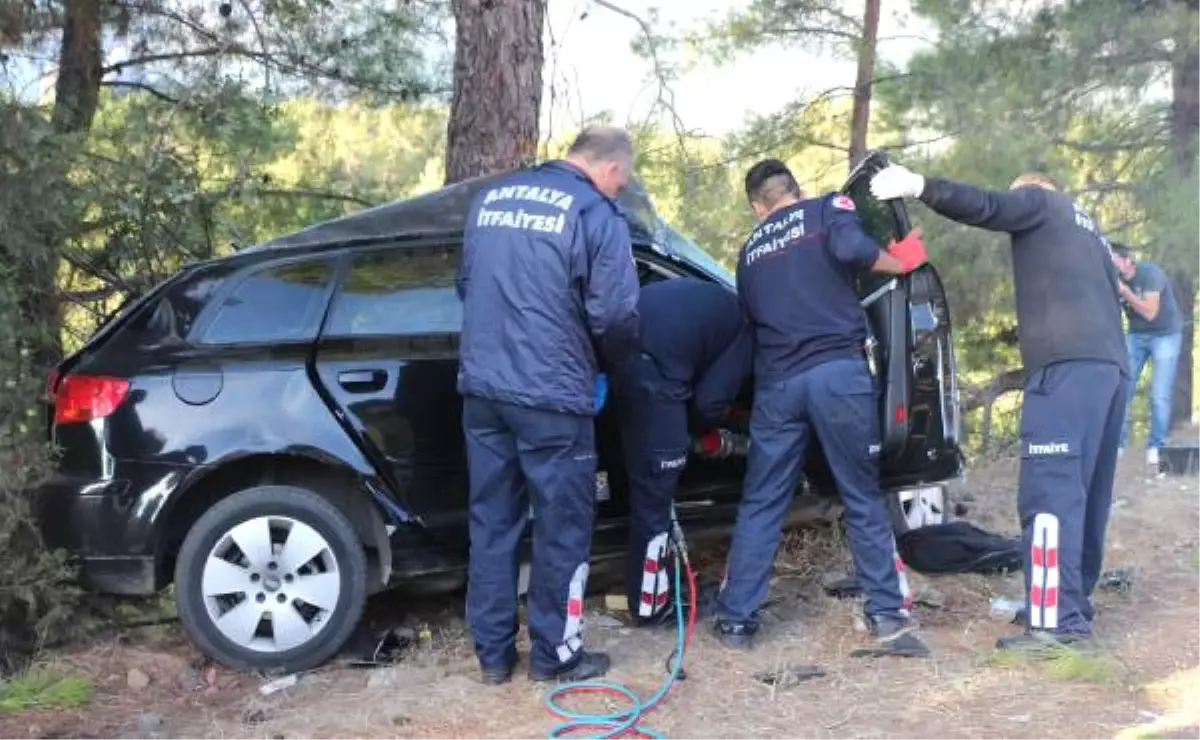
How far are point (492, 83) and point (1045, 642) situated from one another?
4.06m

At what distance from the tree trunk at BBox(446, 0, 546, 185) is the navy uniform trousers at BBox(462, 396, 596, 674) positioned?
8.78 ft

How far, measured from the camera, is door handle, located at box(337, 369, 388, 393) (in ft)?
14.6

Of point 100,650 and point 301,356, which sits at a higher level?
point 301,356

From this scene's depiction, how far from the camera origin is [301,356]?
4461 millimetres

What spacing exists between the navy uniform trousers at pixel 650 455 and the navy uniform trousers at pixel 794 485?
0.30 meters

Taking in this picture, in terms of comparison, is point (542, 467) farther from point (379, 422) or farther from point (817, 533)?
point (817, 533)

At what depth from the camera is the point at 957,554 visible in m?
5.47

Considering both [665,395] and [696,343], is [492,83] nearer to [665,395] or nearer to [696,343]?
[696,343]

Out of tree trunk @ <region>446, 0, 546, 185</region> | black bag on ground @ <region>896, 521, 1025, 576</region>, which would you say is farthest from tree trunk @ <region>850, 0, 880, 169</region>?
black bag on ground @ <region>896, 521, 1025, 576</region>

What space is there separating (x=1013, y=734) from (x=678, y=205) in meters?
8.27

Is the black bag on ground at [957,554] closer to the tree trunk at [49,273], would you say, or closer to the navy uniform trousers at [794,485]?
the navy uniform trousers at [794,485]

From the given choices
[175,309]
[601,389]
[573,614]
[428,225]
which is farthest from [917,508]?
[175,309]

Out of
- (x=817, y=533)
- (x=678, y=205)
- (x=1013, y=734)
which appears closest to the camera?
(x=1013, y=734)

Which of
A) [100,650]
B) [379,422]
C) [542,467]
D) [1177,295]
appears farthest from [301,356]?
[1177,295]
